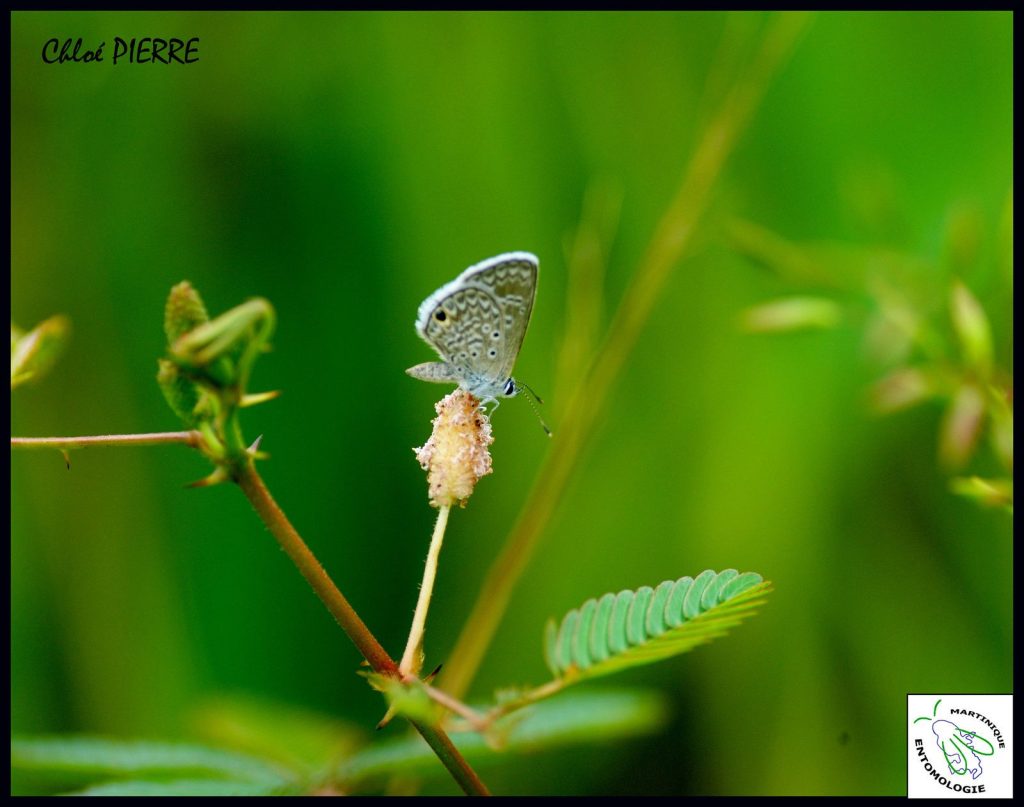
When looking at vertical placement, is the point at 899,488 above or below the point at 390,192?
below

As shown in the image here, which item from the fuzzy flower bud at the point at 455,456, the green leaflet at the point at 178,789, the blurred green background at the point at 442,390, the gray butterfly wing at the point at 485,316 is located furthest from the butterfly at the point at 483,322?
the blurred green background at the point at 442,390

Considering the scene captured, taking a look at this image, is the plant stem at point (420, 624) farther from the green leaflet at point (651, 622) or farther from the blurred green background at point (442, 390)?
the blurred green background at point (442, 390)

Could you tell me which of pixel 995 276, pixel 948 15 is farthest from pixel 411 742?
pixel 948 15

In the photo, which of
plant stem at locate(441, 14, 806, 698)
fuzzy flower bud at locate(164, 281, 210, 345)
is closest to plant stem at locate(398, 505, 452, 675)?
fuzzy flower bud at locate(164, 281, 210, 345)

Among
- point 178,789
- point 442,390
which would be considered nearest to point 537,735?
point 178,789

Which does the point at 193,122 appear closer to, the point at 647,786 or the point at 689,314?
the point at 689,314

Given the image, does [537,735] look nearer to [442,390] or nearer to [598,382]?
[598,382]
